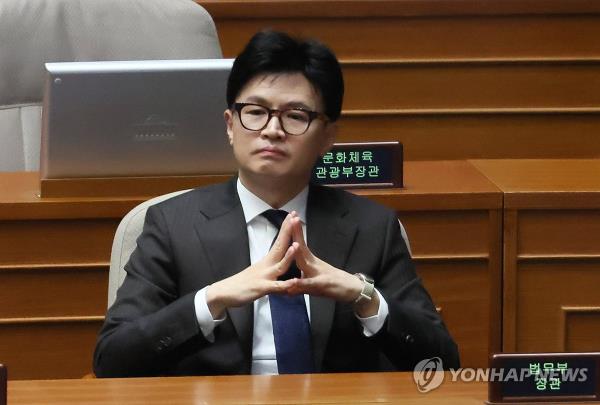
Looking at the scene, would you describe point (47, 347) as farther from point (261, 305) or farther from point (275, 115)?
point (275, 115)

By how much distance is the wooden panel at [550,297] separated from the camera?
262 cm

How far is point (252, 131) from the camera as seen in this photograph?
6.63 ft

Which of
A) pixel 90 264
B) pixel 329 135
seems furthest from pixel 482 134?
pixel 329 135

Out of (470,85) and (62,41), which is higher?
(62,41)

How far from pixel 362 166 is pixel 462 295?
1.07ft

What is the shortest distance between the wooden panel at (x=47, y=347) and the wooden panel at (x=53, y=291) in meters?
0.02

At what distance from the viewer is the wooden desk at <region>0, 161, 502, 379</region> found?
2.46m

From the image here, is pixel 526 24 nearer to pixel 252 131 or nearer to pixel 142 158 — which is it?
pixel 142 158

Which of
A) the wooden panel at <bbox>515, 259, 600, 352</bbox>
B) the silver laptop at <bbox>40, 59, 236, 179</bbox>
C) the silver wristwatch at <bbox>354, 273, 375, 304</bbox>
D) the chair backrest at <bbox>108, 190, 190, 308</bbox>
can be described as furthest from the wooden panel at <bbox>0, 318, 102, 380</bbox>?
the wooden panel at <bbox>515, 259, 600, 352</bbox>

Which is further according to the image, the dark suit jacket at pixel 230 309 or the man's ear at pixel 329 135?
the man's ear at pixel 329 135

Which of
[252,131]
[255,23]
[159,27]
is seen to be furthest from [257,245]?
[255,23]

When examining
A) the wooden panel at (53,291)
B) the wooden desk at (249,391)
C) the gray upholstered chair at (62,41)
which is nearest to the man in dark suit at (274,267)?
the wooden desk at (249,391)

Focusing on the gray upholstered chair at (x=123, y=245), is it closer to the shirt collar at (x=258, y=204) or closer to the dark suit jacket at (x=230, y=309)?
the dark suit jacket at (x=230, y=309)

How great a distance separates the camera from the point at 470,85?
3.91 m
